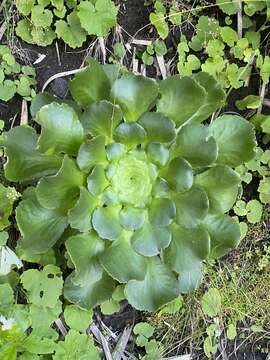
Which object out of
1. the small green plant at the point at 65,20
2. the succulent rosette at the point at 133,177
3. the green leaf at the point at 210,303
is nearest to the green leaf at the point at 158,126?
the succulent rosette at the point at 133,177

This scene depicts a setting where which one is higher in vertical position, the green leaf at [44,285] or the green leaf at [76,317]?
the green leaf at [44,285]

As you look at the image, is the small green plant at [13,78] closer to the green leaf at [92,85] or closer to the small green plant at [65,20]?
the small green plant at [65,20]

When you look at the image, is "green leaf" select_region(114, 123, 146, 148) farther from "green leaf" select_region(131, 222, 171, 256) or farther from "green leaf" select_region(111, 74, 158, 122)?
"green leaf" select_region(131, 222, 171, 256)

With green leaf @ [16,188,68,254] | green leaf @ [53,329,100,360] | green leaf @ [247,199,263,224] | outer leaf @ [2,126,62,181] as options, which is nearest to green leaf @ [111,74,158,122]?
outer leaf @ [2,126,62,181]

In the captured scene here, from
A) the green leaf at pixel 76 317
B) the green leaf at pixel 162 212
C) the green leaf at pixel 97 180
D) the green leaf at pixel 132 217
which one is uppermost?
the green leaf at pixel 97 180

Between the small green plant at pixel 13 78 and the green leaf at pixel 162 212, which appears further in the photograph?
the small green plant at pixel 13 78

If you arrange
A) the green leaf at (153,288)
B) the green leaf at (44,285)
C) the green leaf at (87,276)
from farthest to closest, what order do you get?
the green leaf at (44,285) → the green leaf at (153,288) → the green leaf at (87,276)

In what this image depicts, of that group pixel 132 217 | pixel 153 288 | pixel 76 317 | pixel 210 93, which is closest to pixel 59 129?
pixel 132 217
